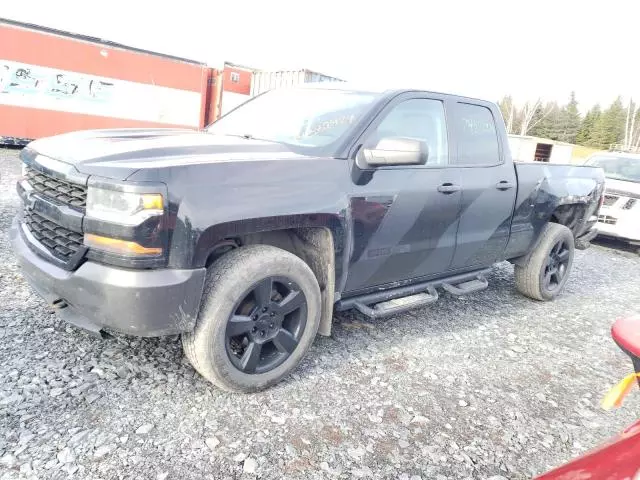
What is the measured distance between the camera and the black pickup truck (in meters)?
2.25

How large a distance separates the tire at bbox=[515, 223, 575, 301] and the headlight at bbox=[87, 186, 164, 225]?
3825 millimetres

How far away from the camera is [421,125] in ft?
11.5

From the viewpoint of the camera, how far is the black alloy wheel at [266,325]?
8.59ft


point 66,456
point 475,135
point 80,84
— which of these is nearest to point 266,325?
point 66,456

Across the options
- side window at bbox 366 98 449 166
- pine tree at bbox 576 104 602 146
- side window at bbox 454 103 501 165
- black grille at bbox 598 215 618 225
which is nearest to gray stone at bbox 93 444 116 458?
side window at bbox 366 98 449 166

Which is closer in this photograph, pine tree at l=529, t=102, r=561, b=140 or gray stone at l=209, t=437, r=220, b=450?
gray stone at l=209, t=437, r=220, b=450

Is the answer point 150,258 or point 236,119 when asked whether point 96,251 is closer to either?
point 150,258

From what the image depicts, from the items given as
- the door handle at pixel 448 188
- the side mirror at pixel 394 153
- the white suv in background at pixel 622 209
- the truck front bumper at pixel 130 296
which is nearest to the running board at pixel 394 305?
the door handle at pixel 448 188

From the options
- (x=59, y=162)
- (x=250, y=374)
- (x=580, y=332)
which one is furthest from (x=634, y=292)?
(x=59, y=162)

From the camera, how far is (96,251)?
2.28 m

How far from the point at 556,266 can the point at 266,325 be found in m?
3.63

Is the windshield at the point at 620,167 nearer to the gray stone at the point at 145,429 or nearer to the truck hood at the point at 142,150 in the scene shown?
the truck hood at the point at 142,150

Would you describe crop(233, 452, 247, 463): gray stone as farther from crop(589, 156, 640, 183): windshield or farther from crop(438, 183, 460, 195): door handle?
crop(589, 156, 640, 183): windshield

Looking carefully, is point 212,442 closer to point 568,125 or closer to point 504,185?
point 504,185
